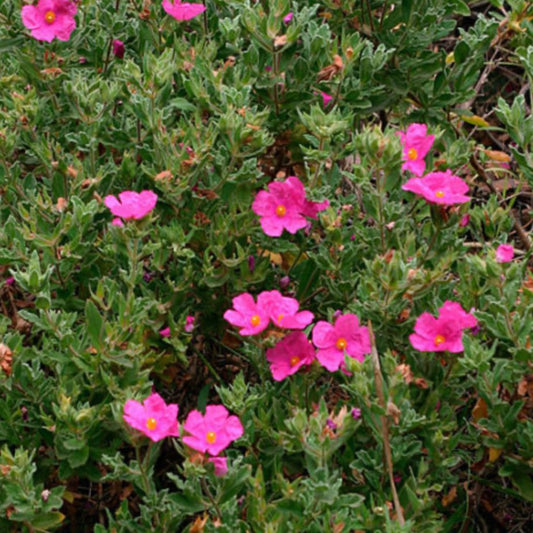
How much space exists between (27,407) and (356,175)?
0.98m

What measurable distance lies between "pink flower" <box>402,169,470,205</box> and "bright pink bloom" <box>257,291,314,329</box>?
Answer: 39cm

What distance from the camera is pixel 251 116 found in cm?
247

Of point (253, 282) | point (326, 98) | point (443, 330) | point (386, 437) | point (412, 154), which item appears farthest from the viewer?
point (326, 98)

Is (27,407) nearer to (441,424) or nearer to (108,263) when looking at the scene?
(108,263)

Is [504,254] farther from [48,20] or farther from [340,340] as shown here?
[48,20]

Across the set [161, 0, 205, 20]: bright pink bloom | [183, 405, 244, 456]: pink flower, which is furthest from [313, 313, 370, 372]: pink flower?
[161, 0, 205, 20]: bright pink bloom

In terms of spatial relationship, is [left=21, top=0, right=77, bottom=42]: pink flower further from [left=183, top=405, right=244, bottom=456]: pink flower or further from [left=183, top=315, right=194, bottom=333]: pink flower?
[left=183, top=405, right=244, bottom=456]: pink flower

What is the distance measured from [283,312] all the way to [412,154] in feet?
1.74

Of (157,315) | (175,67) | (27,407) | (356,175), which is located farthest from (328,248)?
(27,407)

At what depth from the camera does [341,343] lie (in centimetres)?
230

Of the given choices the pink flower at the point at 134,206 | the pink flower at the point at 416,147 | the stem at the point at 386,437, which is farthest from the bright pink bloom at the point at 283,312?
the pink flower at the point at 416,147

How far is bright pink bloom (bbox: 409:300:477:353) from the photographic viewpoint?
2.27 m

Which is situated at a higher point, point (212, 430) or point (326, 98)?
point (326, 98)

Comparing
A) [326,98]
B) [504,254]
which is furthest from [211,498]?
[326,98]
